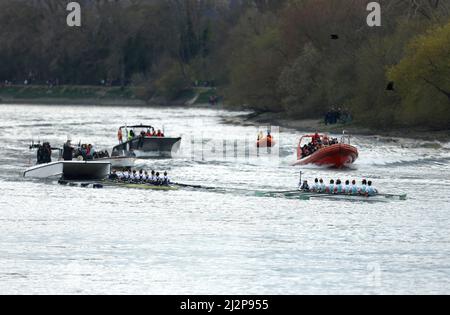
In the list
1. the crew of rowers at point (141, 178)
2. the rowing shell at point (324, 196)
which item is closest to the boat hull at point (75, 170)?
the crew of rowers at point (141, 178)

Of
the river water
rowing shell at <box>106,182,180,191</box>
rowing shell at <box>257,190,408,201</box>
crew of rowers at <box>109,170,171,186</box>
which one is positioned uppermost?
crew of rowers at <box>109,170,171,186</box>

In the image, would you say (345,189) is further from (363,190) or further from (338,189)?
(363,190)

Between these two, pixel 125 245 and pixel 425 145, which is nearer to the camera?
pixel 125 245

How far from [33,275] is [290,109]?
86049 mm

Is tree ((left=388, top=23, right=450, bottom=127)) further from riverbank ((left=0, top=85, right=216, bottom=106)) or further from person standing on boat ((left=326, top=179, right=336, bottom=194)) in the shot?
riverbank ((left=0, top=85, right=216, bottom=106))

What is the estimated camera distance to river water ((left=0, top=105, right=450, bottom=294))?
116 feet

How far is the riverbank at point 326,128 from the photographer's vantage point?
94.4 m

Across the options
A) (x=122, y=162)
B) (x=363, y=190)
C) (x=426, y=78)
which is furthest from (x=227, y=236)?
(x=426, y=78)

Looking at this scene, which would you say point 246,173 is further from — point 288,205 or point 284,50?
point 284,50

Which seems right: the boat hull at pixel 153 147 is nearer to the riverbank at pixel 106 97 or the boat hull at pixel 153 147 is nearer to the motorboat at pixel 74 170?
the motorboat at pixel 74 170

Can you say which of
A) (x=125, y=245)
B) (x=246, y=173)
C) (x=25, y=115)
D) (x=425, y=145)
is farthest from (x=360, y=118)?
(x=125, y=245)

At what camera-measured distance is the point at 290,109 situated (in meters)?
120

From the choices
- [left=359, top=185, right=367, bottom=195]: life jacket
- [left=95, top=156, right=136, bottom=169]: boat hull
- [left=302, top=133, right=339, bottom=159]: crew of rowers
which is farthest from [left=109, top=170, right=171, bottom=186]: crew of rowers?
[left=302, top=133, right=339, bottom=159]: crew of rowers

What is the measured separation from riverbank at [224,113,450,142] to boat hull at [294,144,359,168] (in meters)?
22.8
